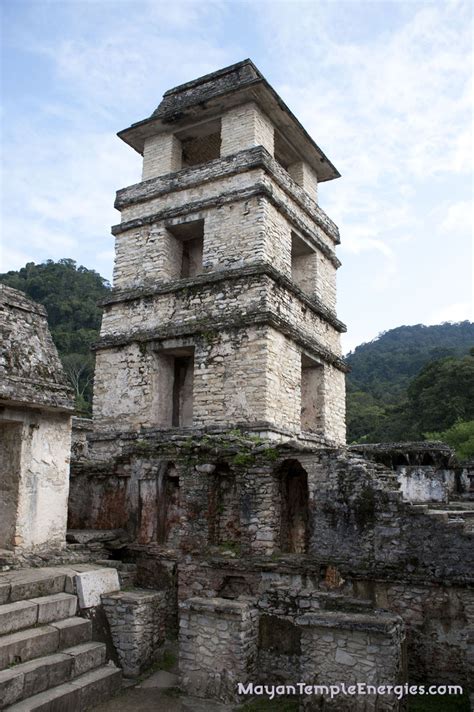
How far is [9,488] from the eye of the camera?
26.0 feet

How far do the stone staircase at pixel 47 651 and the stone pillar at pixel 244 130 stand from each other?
34.1ft

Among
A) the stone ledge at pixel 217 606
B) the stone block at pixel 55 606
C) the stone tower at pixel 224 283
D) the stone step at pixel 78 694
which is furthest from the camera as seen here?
the stone tower at pixel 224 283

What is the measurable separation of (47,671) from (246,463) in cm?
393

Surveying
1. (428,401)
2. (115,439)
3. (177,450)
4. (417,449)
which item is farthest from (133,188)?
(428,401)

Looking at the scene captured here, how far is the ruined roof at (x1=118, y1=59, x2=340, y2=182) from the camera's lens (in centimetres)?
1350

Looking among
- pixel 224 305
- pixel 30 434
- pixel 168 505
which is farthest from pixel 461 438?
pixel 30 434

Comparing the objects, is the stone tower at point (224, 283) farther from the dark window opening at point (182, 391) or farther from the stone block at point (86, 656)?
the stone block at point (86, 656)

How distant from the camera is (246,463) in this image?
881cm

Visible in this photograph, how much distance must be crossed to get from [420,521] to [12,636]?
202 inches

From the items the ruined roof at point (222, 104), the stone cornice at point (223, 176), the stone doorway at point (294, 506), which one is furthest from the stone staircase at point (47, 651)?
the ruined roof at point (222, 104)

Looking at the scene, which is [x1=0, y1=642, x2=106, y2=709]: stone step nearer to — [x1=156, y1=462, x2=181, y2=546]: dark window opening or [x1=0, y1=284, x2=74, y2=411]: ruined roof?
[x1=156, y1=462, x2=181, y2=546]: dark window opening

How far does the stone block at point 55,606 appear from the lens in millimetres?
6789

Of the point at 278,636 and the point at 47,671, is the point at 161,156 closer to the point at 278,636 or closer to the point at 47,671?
the point at 278,636

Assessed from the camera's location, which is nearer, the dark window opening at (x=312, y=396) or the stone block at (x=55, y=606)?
the stone block at (x=55, y=606)
